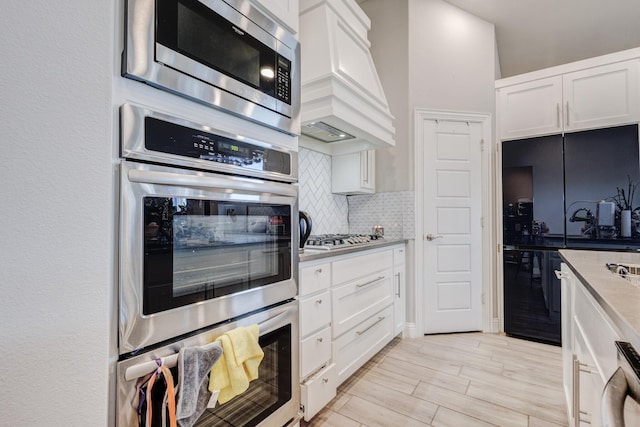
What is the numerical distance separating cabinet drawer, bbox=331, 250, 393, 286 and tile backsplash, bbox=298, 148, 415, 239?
1.68 feet

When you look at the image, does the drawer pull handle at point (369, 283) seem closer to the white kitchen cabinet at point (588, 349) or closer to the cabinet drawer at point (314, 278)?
the cabinet drawer at point (314, 278)

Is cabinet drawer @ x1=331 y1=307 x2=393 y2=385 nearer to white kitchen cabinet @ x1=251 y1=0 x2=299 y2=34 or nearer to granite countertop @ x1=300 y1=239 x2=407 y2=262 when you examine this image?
granite countertop @ x1=300 y1=239 x2=407 y2=262

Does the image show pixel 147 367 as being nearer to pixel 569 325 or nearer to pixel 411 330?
pixel 569 325

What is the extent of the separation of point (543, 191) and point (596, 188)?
35 cm

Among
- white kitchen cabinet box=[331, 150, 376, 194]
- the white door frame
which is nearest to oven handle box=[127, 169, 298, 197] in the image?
white kitchen cabinet box=[331, 150, 376, 194]

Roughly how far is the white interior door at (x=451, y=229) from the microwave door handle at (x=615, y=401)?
2430 mm

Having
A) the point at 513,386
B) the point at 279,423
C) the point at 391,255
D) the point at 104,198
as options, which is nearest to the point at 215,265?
the point at 104,198

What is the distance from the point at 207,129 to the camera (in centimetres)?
100

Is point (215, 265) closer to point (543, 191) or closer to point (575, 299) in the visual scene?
point (575, 299)

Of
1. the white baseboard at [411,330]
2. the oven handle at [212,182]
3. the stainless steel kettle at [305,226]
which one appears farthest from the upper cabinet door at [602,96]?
the oven handle at [212,182]

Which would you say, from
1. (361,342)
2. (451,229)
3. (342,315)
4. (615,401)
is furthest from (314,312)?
(451,229)

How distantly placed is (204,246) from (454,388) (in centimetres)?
189

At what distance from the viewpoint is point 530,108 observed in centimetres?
286

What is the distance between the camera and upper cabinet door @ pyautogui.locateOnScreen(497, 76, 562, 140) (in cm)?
276
